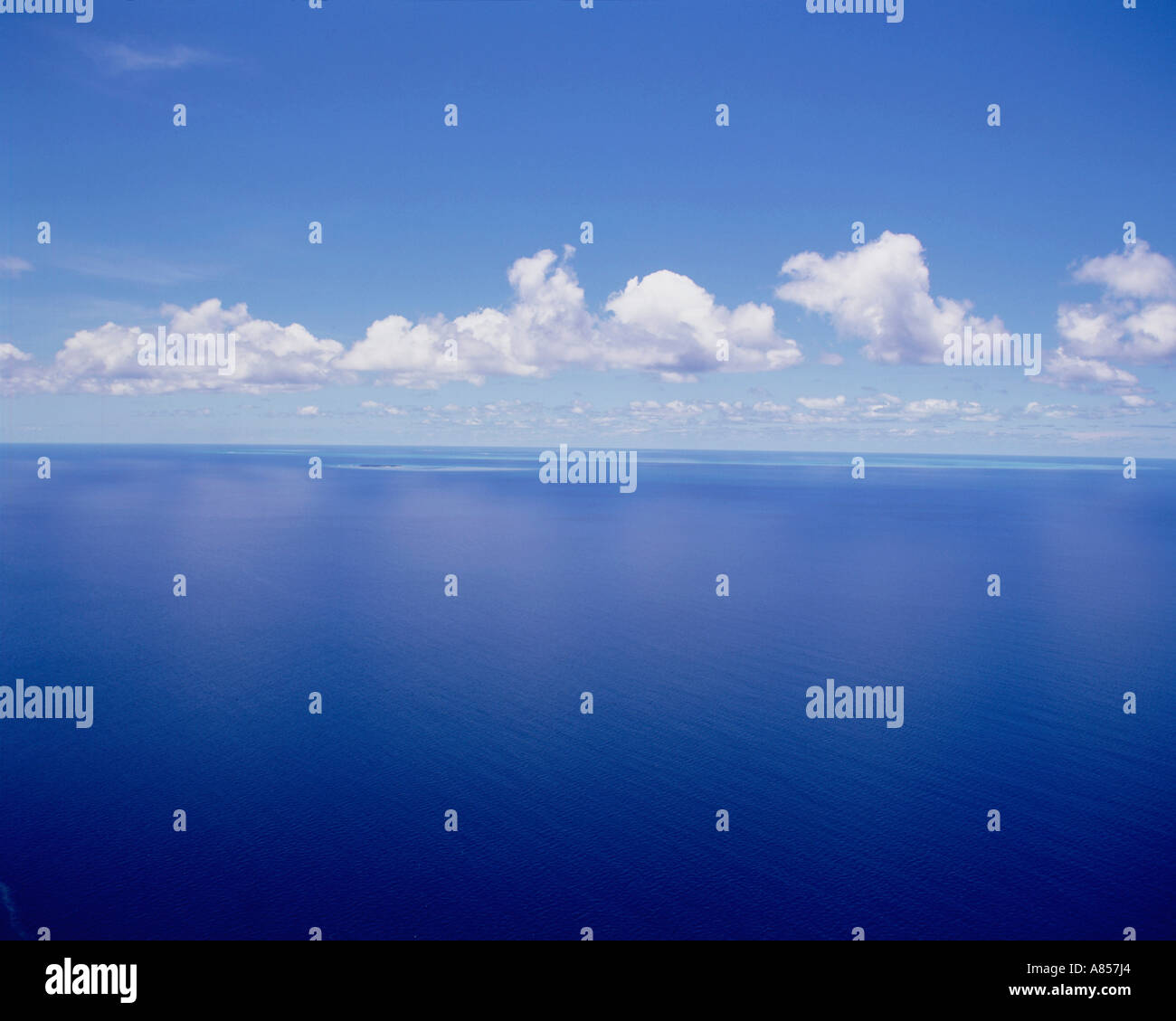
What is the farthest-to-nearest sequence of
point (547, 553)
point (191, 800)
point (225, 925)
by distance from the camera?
point (547, 553) → point (191, 800) → point (225, 925)

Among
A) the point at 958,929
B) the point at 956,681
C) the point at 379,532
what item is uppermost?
the point at 379,532

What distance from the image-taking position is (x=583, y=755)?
1348 inches

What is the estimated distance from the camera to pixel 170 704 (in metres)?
40.0

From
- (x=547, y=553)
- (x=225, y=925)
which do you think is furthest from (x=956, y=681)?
(x=547, y=553)

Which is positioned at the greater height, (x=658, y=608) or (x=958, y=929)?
(x=658, y=608)

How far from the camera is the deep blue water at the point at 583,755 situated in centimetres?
2470

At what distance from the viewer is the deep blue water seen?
24.7 metres

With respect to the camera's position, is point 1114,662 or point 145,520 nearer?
point 1114,662

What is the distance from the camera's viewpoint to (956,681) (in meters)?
43.9
